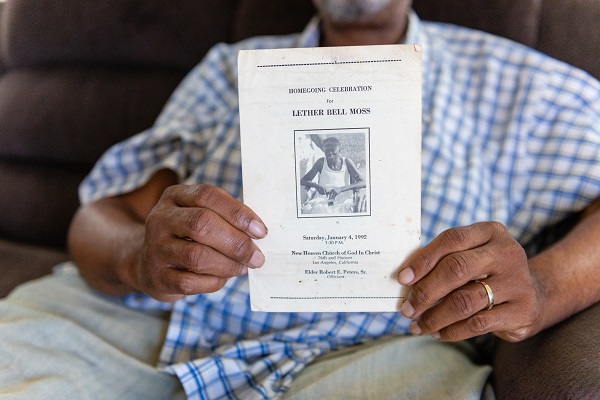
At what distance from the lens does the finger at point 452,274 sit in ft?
2.26

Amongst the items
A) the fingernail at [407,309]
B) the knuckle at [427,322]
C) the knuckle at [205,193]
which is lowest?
the knuckle at [427,322]

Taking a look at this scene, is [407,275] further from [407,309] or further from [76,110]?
[76,110]

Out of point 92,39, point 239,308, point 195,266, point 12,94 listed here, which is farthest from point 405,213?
point 12,94

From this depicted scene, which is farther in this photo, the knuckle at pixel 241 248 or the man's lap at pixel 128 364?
the man's lap at pixel 128 364

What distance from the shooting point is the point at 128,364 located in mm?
935

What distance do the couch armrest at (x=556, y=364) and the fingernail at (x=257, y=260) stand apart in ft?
1.30

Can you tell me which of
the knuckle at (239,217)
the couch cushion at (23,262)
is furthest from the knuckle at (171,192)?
the couch cushion at (23,262)

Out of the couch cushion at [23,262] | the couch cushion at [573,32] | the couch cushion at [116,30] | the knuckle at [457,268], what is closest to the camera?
the knuckle at [457,268]

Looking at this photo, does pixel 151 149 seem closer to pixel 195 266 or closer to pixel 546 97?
pixel 195 266

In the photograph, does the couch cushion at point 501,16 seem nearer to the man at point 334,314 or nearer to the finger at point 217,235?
the man at point 334,314

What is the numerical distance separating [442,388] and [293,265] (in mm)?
309

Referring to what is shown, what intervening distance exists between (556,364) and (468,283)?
0.16m

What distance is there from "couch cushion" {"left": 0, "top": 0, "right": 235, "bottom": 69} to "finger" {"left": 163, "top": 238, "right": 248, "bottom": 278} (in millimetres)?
837

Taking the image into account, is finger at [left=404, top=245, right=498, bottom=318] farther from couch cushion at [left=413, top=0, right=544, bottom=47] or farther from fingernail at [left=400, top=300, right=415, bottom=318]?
couch cushion at [left=413, top=0, right=544, bottom=47]
